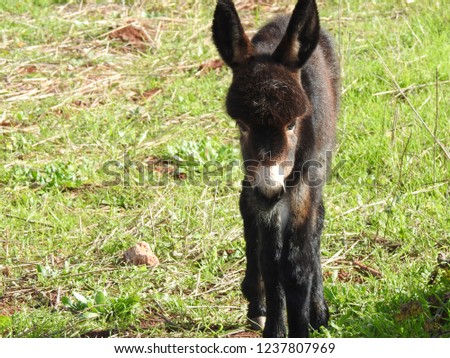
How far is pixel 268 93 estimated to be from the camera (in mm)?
4578

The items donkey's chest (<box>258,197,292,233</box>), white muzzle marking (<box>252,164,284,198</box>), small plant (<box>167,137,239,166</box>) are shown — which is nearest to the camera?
white muzzle marking (<box>252,164,284,198</box>)

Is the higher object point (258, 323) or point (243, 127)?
point (243, 127)

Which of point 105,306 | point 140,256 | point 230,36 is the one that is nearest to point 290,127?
point 230,36

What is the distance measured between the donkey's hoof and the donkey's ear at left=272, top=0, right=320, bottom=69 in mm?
1770

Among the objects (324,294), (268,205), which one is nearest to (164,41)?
(324,294)

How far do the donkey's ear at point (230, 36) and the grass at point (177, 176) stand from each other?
1792 millimetres

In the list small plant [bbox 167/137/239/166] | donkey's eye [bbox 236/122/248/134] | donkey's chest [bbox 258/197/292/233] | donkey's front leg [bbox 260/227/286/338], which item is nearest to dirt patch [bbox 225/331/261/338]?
donkey's front leg [bbox 260/227/286/338]

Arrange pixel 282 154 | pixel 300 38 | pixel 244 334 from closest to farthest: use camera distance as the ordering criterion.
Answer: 1. pixel 282 154
2. pixel 300 38
3. pixel 244 334

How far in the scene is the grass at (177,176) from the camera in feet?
18.7

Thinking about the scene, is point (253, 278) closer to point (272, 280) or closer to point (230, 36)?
point (272, 280)

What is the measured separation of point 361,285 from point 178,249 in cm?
159

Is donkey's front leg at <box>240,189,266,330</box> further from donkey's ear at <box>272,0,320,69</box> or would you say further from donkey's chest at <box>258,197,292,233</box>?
donkey's ear at <box>272,0,320,69</box>

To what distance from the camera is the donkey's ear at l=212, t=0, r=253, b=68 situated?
4.98 m

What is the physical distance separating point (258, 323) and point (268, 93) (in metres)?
1.79
